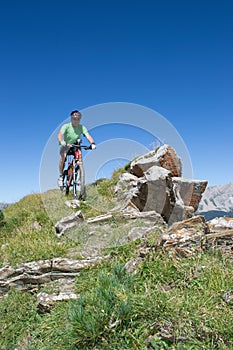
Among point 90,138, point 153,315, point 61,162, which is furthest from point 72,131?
point 153,315

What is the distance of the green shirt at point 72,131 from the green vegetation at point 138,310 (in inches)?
277

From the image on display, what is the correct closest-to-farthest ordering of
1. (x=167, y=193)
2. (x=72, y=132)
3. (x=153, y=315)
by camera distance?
(x=153, y=315), (x=167, y=193), (x=72, y=132)

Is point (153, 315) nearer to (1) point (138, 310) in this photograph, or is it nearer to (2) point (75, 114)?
(1) point (138, 310)

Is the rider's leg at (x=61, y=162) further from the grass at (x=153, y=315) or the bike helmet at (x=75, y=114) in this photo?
the grass at (x=153, y=315)

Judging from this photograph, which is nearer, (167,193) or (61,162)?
(167,193)

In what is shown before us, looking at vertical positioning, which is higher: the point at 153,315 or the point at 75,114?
the point at 75,114

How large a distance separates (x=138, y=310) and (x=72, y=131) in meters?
10.2

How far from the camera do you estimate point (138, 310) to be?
409cm

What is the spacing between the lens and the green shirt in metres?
13.2

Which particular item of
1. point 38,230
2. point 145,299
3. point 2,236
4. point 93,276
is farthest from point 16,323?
point 2,236

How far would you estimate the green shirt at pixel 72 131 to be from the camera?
1320 centimetres

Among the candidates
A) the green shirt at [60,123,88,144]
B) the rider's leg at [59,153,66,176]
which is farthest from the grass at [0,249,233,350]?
the rider's leg at [59,153,66,176]

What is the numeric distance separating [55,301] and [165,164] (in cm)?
996

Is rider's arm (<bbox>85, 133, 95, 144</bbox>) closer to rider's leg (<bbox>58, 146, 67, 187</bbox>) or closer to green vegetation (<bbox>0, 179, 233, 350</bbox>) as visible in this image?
rider's leg (<bbox>58, 146, 67, 187</bbox>)
